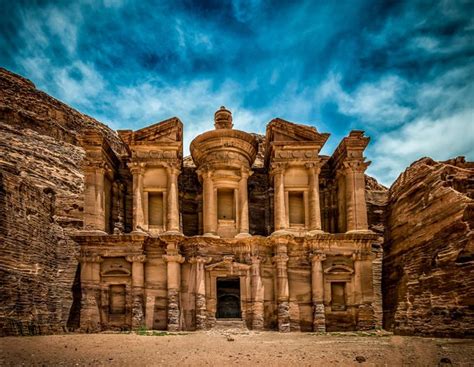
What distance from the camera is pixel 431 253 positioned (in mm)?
14781

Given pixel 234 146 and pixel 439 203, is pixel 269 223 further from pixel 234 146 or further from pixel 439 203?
pixel 439 203

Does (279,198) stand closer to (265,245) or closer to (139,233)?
(265,245)

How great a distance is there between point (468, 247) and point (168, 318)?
1302 centimetres

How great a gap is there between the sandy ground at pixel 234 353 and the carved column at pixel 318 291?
413cm

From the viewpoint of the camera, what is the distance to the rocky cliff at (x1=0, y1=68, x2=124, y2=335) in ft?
61.8

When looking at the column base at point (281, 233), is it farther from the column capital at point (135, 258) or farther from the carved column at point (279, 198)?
the column capital at point (135, 258)

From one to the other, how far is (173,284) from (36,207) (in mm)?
11630

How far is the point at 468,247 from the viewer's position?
1273 centimetres

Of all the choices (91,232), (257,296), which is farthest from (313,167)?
(91,232)

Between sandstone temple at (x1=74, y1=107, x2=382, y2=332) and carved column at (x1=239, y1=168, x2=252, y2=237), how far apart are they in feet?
0.20

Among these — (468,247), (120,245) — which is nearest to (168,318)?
(120,245)

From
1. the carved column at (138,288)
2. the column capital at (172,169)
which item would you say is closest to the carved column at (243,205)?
the column capital at (172,169)

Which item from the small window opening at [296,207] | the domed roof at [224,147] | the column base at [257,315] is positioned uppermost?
the domed roof at [224,147]

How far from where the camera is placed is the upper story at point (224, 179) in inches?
731
